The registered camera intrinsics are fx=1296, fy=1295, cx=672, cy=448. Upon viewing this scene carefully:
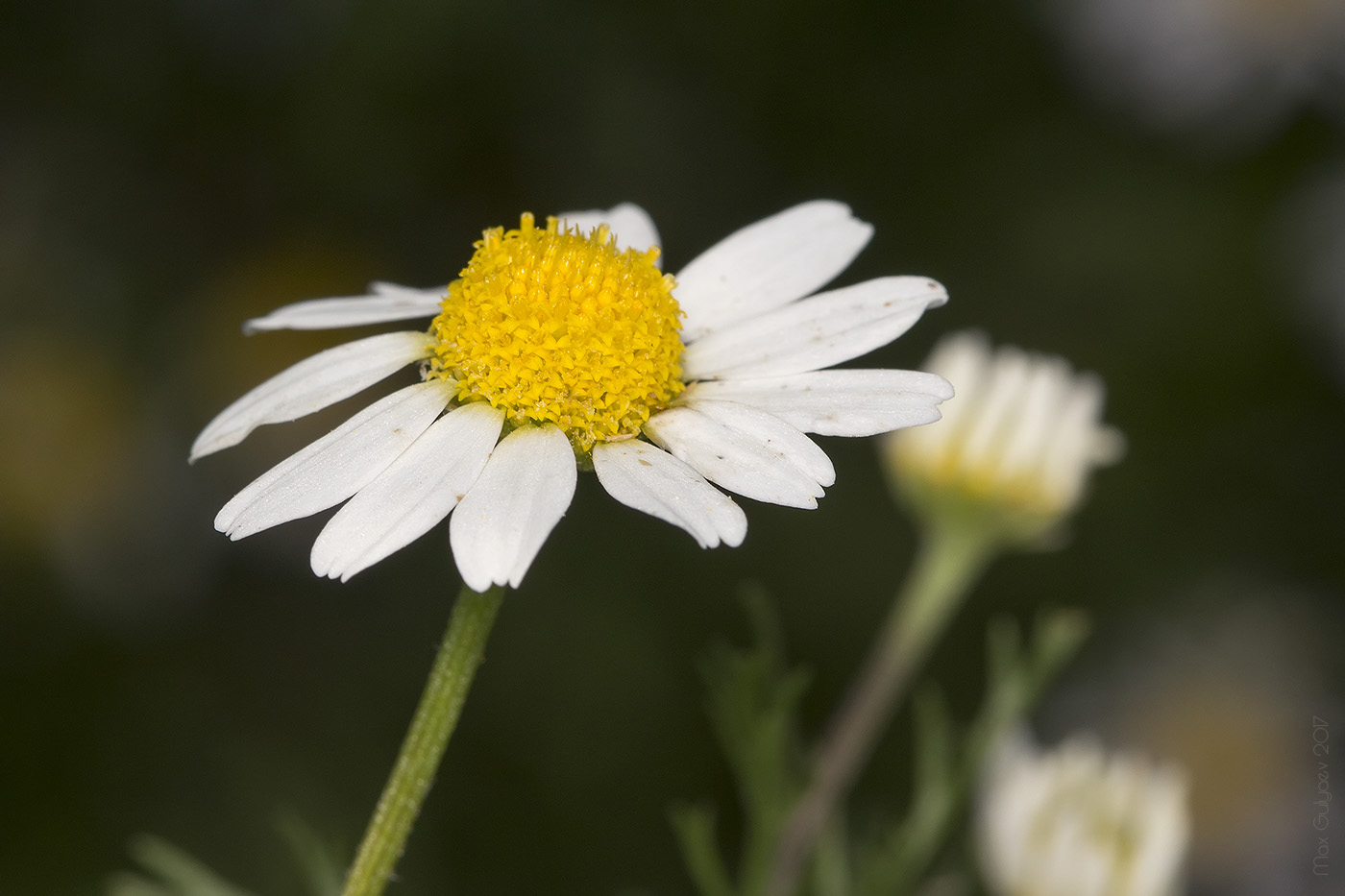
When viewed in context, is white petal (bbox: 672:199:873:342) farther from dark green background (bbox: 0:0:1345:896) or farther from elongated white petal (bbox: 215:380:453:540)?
dark green background (bbox: 0:0:1345:896)

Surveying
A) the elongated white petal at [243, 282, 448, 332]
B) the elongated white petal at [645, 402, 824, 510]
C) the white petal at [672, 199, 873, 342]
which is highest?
the white petal at [672, 199, 873, 342]

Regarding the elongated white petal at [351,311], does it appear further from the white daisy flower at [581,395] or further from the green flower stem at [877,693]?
the green flower stem at [877,693]

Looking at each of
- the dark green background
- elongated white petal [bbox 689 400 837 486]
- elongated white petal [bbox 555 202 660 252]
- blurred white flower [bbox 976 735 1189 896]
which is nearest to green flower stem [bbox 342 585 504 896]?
elongated white petal [bbox 689 400 837 486]

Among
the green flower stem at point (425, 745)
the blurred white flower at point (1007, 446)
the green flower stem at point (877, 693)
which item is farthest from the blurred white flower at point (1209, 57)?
the green flower stem at point (425, 745)

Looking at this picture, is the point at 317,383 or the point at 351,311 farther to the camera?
the point at 351,311

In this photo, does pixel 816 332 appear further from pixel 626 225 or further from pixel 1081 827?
pixel 1081 827

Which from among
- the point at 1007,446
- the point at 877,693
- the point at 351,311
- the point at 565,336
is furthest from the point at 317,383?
the point at 1007,446

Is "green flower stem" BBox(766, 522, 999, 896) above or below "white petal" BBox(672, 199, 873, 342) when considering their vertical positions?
below

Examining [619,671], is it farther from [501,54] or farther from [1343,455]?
[1343,455]
